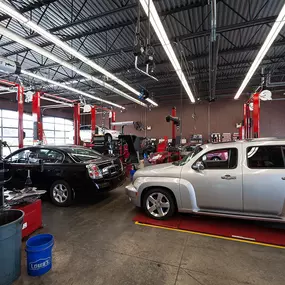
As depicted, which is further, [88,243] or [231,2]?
[231,2]

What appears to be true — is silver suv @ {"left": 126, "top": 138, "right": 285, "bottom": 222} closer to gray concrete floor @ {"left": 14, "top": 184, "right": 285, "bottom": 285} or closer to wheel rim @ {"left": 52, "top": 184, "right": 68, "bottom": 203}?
gray concrete floor @ {"left": 14, "top": 184, "right": 285, "bottom": 285}

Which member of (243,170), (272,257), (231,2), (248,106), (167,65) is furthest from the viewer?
(248,106)

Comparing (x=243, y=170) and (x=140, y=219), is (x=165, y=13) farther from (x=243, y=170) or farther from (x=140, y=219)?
(x=140, y=219)

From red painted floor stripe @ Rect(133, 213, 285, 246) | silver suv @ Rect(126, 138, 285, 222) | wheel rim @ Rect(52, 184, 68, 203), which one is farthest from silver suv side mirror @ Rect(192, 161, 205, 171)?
wheel rim @ Rect(52, 184, 68, 203)

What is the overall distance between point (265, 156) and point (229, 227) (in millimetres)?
1313

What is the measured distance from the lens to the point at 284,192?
2.72m

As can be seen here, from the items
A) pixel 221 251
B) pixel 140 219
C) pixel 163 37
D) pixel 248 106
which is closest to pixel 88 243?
pixel 140 219

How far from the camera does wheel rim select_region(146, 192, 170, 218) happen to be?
342 centimetres

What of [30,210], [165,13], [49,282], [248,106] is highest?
[165,13]

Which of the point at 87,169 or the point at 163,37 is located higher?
the point at 163,37

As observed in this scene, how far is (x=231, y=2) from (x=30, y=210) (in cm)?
680

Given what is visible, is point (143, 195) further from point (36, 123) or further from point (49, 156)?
point (36, 123)

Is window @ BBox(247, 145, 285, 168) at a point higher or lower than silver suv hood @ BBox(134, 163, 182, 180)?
higher

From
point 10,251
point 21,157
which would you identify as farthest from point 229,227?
point 21,157
